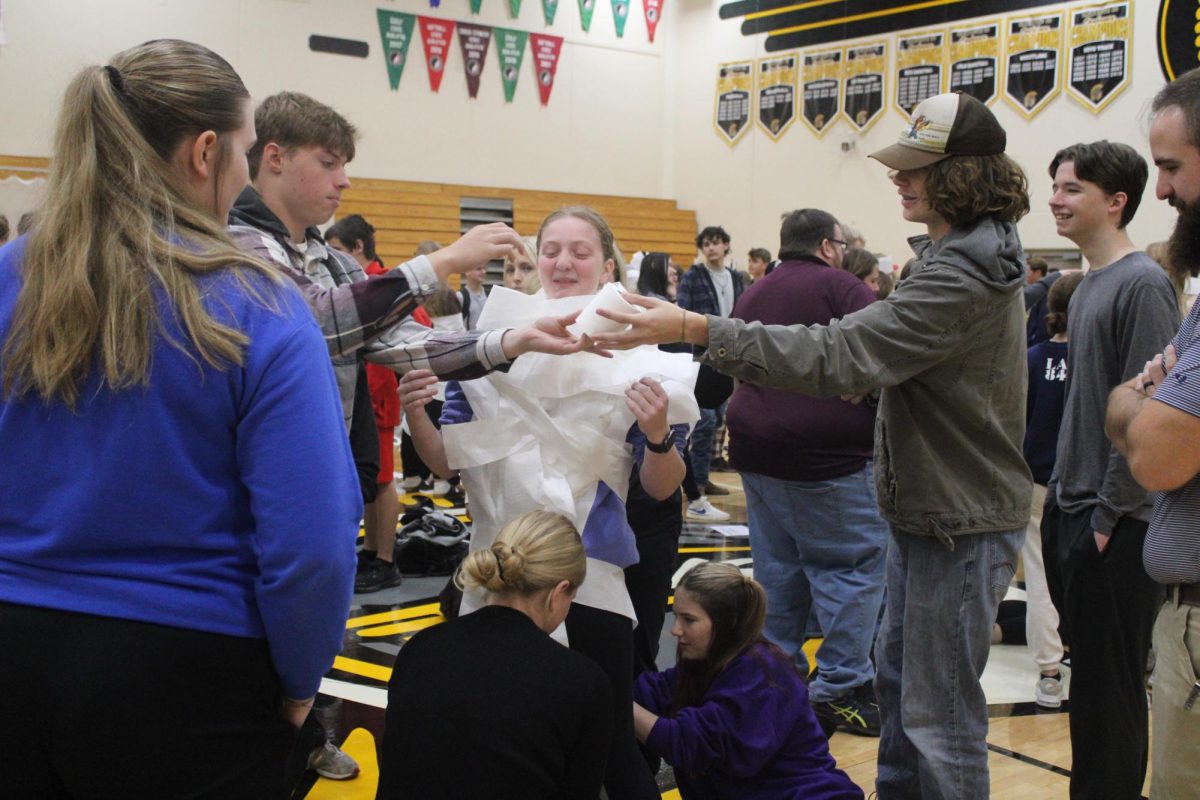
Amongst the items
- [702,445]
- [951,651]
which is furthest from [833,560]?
[702,445]

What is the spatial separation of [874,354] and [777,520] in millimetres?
1740

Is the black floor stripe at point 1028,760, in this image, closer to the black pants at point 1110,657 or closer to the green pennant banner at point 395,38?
the black pants at point 1110,657

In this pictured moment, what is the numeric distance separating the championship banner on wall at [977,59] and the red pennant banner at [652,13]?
17.2 feet

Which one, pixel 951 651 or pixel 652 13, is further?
pixel 652 13

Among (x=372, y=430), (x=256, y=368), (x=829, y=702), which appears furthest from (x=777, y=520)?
(x=256, y=368)

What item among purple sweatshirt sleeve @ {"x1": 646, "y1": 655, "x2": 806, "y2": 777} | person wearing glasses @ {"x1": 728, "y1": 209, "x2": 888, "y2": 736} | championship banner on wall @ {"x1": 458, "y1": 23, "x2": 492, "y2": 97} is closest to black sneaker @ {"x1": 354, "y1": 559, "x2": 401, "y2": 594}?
person wearing glasses @ {"x1": 728, "y1": 209, "x2": 888, "y2": 736}

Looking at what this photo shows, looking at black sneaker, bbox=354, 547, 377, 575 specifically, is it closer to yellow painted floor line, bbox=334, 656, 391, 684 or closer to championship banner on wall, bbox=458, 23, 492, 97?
yellow painted floor line, bbox=334, 656, 391, 684

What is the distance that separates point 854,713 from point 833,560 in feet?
1.74

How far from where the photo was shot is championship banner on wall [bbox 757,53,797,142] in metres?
14.9

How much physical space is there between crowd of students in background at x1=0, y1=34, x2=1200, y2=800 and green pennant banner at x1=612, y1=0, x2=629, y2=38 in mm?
14069

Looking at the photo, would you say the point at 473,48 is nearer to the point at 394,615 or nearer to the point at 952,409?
the point at 394,615

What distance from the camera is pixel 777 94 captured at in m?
15.2

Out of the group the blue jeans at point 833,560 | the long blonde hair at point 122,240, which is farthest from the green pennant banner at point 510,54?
the long blonde hair at point 122,240

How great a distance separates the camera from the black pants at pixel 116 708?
48.8 inches
